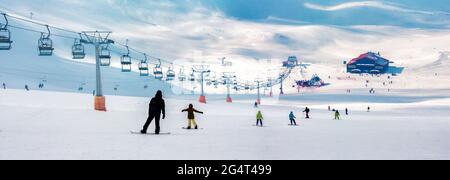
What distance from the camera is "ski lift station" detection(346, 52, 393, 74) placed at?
537 ft

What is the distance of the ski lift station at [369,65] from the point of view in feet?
537

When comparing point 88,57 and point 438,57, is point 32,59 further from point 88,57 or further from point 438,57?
point 438,57

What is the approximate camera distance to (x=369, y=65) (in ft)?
538

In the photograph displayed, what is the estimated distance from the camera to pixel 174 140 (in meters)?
16.0

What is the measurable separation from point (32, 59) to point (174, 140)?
6119 inches

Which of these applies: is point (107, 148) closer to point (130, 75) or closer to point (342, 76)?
point (342, 76)
